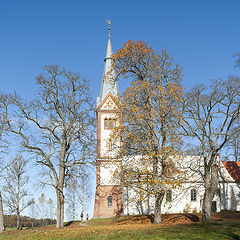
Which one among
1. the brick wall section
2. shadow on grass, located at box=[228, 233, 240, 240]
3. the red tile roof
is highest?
the red tile roof

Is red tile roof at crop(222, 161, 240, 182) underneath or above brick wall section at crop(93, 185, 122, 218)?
above

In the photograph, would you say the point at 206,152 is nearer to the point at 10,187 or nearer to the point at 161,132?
the point at 161,132

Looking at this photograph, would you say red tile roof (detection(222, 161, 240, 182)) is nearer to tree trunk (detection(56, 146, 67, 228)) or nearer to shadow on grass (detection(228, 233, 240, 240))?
tree trunk (detection(56, 146, 67, 228))

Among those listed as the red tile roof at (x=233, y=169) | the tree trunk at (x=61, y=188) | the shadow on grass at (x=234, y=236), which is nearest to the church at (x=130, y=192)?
the red tile roof at (x=233, y=169)

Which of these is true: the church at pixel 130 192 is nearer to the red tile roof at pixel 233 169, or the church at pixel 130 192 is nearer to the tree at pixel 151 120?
the red tile roof at pixel 233 169

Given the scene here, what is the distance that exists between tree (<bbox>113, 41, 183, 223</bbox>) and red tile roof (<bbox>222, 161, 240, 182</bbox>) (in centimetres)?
1961

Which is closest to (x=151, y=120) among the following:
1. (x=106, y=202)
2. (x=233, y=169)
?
(x=106, y=202)

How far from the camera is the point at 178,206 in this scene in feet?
120

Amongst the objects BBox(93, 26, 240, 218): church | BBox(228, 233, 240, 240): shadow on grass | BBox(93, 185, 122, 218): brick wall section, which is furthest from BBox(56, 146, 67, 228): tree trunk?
BBox(228, 233, 240, 240): shadow on grass

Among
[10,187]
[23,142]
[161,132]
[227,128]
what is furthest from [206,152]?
[10,187]

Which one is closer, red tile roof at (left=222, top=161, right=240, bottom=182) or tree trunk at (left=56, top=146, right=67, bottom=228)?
tree trunk at (left=56, top=146, right=67, bottom=228)

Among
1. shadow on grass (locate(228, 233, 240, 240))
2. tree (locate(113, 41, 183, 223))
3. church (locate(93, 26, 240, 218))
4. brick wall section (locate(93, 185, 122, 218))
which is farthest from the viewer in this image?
church (locate(93, 26, 240, 218))

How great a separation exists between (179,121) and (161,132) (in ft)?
7.04

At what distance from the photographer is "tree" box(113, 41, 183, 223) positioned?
19.8 m
